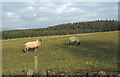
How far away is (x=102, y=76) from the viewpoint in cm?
882

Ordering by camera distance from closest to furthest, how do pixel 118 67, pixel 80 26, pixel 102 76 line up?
pixel 102 76
pixel 118 67
pixel 80 26

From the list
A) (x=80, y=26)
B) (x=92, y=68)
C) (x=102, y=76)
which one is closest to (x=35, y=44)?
(x=92, y=68)

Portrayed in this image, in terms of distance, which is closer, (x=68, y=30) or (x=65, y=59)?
(x=65, y=59)

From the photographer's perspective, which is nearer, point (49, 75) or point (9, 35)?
point (49, 75)

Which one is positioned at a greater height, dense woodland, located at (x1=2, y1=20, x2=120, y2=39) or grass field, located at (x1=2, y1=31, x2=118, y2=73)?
dense woodland, located at (x1=2, y1=20, x2=120, y2=39)

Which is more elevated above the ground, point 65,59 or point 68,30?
point 68,30

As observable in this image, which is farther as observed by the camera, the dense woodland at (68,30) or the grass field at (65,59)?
the dense woodland at (68,30)

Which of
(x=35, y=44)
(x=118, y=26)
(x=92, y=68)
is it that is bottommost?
(x=92, y=68)

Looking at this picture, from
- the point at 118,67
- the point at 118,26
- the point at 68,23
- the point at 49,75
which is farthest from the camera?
the point at 68,23

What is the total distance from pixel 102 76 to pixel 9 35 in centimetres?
9680

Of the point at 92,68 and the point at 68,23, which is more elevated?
the point at 68,23

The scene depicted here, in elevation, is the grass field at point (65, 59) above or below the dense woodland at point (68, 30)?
below

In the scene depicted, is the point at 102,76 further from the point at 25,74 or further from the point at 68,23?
the point at 68,23

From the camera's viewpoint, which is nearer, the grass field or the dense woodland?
the grass field
